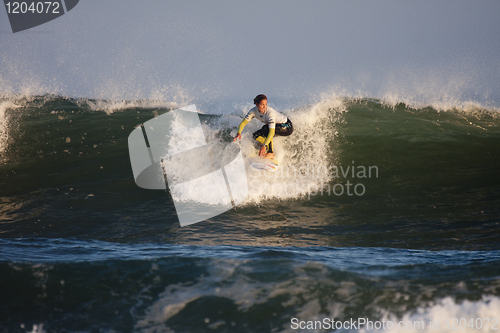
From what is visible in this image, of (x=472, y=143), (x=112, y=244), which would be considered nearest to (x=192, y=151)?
(x=112, y=244)

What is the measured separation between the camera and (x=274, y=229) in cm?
488

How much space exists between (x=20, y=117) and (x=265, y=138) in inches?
311

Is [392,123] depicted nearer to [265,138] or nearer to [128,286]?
[265,138]

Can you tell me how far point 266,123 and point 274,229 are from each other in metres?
2.40

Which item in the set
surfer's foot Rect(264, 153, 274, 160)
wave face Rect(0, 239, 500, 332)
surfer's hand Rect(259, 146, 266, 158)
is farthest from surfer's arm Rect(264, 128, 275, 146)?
wave face Rect(0, 239, 500, 332)

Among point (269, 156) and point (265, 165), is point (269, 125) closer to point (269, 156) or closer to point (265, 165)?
point (269, 156)

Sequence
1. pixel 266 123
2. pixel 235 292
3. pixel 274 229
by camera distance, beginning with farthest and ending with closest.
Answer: pixel 266 123 → pixel 274 229 → pixel 235 292

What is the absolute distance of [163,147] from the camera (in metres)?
7.84

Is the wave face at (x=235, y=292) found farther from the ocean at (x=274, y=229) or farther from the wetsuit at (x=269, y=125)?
the wetsuit at (x=269, y=125)

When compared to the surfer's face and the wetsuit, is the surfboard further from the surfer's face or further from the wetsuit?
the surfer's face
